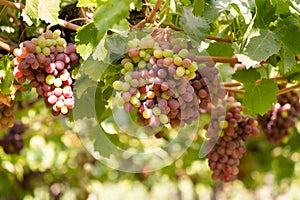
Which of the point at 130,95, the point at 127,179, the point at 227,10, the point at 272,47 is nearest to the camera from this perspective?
the point at 130,95

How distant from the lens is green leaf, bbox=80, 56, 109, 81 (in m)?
1.50

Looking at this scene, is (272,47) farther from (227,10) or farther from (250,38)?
(227,10)

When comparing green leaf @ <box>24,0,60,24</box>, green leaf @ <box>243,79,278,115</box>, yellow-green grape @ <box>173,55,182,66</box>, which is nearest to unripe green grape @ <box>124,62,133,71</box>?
yellow-green grape @ <box>173,55,182,66</box>

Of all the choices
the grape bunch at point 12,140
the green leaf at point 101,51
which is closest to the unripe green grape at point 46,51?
the green leaf at point 101,51

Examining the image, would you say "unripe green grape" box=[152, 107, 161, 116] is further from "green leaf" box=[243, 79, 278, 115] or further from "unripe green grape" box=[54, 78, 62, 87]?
"green leaf" box=[243, 79, 278, 115]

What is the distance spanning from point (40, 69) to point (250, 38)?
530mm

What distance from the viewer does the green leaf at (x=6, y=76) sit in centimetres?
162

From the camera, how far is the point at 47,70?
4.90ft

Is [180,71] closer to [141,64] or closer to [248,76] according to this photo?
[141,64]

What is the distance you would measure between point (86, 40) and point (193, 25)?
272 mm

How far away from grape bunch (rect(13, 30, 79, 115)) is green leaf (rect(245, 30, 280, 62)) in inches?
17.7

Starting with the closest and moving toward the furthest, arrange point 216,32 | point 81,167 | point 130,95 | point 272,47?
point 130,95
point 272,47
point 216,32
point 81,167

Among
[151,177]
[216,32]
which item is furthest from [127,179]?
[216,32]

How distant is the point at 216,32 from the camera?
6.79ft
